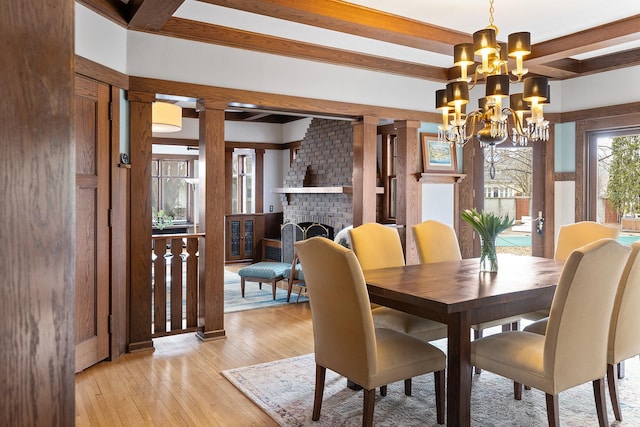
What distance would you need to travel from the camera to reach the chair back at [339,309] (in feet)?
7.58

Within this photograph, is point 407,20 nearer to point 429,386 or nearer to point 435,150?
point 435,150

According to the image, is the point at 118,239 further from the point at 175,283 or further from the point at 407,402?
the point at 407,402

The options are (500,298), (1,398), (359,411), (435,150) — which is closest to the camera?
(1,398)

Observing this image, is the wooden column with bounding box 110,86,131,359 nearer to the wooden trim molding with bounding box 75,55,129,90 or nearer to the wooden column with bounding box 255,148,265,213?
the wooden trim molding with bounding box 75,55,129,90

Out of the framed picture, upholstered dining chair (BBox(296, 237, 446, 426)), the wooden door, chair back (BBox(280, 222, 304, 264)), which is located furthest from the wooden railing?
chair back (BBox(280, 222, 304, 264))

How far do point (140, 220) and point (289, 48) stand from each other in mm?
2031

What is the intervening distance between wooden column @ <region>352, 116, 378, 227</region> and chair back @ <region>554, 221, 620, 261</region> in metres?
1.91

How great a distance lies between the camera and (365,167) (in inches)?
205

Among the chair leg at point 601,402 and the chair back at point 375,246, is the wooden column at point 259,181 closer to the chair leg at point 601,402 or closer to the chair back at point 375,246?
the chair back at point 375,246

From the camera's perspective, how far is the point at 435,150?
5.72m

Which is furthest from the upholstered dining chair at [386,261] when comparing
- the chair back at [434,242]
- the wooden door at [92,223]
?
the wooden door at [92,223]

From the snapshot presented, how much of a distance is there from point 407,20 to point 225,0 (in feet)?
4.81

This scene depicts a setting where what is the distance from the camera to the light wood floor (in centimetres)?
276

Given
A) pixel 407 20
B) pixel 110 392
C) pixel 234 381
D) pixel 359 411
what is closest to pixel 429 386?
pixel 359 411
